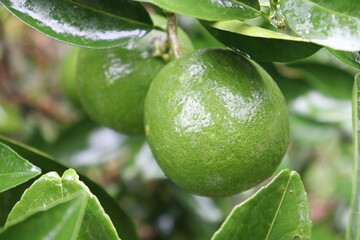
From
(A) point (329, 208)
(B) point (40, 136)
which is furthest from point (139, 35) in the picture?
(A) point (329, 208)

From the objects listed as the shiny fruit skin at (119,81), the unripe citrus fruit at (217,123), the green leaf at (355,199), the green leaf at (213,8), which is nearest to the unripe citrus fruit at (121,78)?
the shiny fruit skin at (119,81)

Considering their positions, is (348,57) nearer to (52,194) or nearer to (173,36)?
(173,36)

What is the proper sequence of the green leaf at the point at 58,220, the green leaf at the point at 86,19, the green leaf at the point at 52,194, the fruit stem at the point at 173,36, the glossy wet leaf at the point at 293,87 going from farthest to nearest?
the glossy wet leaf at the point at 293,87, the fruit stem at the point at 173,36, the green leaf at the point at 86,19, the green leaf at the point at 52,194, the green leaf at the point at 58,220

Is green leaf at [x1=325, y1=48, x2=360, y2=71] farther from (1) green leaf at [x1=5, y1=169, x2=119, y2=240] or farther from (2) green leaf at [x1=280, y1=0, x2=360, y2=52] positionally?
(1) green leaf at [x1=5, y1=169, x2=119, y2=240]

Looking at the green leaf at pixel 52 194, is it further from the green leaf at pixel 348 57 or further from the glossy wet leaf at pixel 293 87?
the glossy wet leaf at pixel 293 87

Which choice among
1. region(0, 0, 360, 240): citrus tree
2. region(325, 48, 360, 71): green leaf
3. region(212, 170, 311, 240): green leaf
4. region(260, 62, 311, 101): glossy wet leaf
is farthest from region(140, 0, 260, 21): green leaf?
region(260, 62, 311, 101): glossy wet leaf

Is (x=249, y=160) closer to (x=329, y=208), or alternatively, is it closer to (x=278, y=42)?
(x=278, y=42)

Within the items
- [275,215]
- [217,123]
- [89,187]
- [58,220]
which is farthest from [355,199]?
[89,187]
